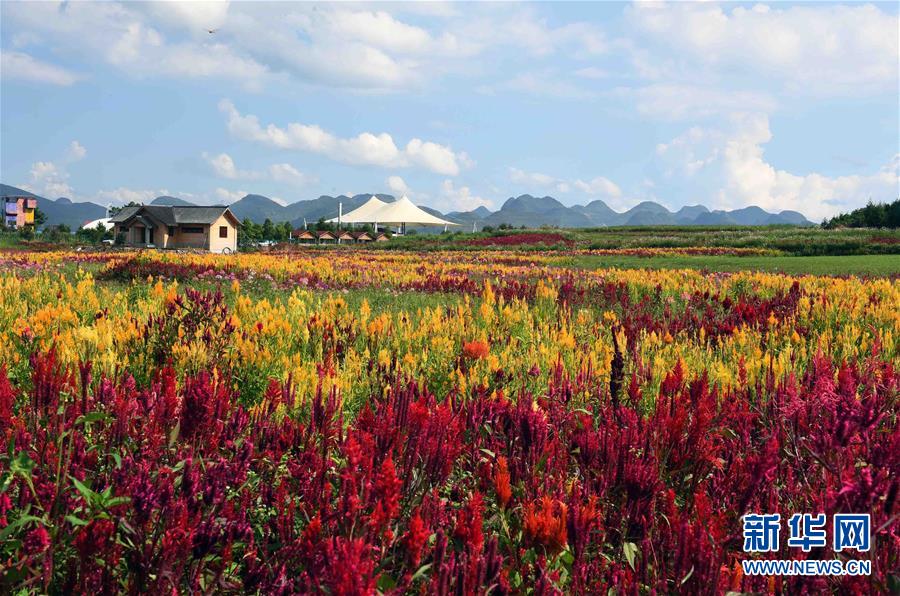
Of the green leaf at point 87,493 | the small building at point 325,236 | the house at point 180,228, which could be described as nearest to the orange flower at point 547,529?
the green leaf at point 87,493

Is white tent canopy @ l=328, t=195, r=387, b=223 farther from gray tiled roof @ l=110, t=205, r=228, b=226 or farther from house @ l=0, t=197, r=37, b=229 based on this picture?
gray tiled roof @ l=110, t=205, r=228, b=226

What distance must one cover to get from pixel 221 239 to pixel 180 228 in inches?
172

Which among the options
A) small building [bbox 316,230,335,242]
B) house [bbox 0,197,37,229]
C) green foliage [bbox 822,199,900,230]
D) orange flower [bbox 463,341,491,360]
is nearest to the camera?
orange flower [bbox 463,341,491,360]

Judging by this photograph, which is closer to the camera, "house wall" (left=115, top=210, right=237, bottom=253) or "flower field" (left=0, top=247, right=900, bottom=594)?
"flower field" (left=0, top=247, right=900, bottom=594)

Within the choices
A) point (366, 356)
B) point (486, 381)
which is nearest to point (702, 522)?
point (486, 381)

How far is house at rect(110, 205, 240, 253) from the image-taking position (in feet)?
189

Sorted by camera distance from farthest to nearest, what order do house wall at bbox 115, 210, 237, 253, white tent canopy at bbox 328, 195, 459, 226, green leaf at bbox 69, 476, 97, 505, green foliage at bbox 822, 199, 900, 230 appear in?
white tent canopy at bbox 328, 195, 459, 226 → green foliage at bbox 822, 199, 900, 230 → house wall at bbox 115, 210, 237, 253 → green leaf at bbox 69, 476, 97, 505

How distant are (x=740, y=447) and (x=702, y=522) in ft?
4.03

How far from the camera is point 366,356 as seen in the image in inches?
178

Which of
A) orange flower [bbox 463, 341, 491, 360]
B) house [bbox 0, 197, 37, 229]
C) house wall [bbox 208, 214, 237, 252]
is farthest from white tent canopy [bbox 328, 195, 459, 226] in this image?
orange flower [bbox 463, 341, 491, 360]

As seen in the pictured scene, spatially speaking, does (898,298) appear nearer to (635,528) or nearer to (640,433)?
(640,433)

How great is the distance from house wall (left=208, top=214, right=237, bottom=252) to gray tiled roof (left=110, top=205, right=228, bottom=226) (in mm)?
628

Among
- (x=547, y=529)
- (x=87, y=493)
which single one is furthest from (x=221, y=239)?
(x=547, y=529)

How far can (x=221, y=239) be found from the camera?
5847cm
